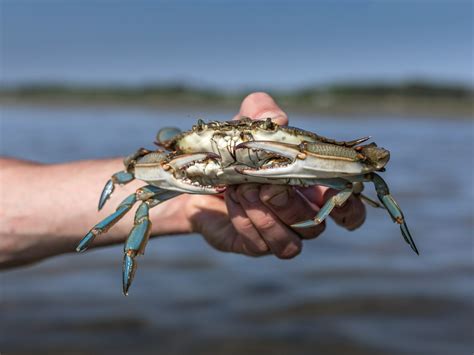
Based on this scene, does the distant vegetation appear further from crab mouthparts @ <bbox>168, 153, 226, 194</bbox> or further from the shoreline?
crab mouthparts @ <bbox>168, 153, 226, 194</bbox>

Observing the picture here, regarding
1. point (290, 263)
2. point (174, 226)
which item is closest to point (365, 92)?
point (290, 263)

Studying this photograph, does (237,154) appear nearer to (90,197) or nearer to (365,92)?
(90,197)

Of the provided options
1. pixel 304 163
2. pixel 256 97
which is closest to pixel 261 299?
pixel 256 97

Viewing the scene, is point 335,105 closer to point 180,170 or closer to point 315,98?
point 315,98

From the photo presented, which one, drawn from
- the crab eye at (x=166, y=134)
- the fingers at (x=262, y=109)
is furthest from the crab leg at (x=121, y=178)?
the fingers at (x=262, y=109)

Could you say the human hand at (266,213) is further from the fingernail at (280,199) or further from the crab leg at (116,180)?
the crab leg at (116,180)

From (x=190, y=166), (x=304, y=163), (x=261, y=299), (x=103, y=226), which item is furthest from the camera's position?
(x=261, y=299)

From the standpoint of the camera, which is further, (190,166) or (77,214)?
(77,214)
